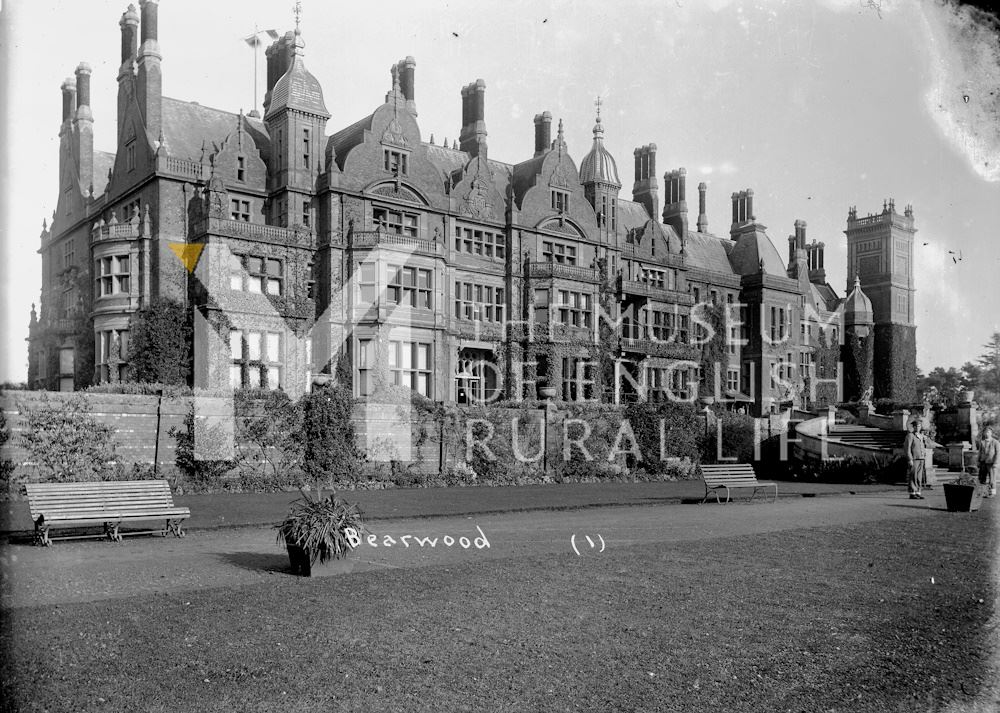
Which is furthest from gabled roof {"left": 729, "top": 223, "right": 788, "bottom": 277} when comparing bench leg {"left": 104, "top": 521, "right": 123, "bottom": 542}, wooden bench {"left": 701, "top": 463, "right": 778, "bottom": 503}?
bench leg {"left": 104, "top": 521, "right": 123, "bottom": 542}

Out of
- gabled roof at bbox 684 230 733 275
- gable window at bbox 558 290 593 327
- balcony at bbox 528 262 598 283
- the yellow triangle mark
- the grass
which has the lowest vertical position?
the grass

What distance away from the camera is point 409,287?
109ft

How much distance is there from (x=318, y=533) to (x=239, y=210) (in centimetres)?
2502

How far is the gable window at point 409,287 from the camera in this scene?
3297 cm

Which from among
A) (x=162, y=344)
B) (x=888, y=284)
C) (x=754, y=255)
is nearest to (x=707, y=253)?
(x=754, y=255)

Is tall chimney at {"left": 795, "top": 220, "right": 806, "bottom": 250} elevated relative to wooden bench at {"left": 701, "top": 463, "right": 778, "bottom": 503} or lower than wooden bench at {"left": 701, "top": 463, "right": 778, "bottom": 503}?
elevated

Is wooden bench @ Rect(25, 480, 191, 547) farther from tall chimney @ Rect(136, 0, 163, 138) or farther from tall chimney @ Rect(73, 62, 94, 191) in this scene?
tall chimney @ Rect(73, 62, 94, 191)

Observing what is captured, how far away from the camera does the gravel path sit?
30.0ft

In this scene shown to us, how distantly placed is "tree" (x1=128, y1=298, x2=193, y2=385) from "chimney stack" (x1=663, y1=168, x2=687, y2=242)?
2953 cm

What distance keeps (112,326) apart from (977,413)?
32146mm

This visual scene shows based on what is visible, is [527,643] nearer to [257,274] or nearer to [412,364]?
[257,274]

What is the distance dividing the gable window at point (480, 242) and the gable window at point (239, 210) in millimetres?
8592

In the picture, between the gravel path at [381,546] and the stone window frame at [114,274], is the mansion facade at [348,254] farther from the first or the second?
the gravel path at [381,546]

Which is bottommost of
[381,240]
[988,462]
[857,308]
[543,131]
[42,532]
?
[42,532]
